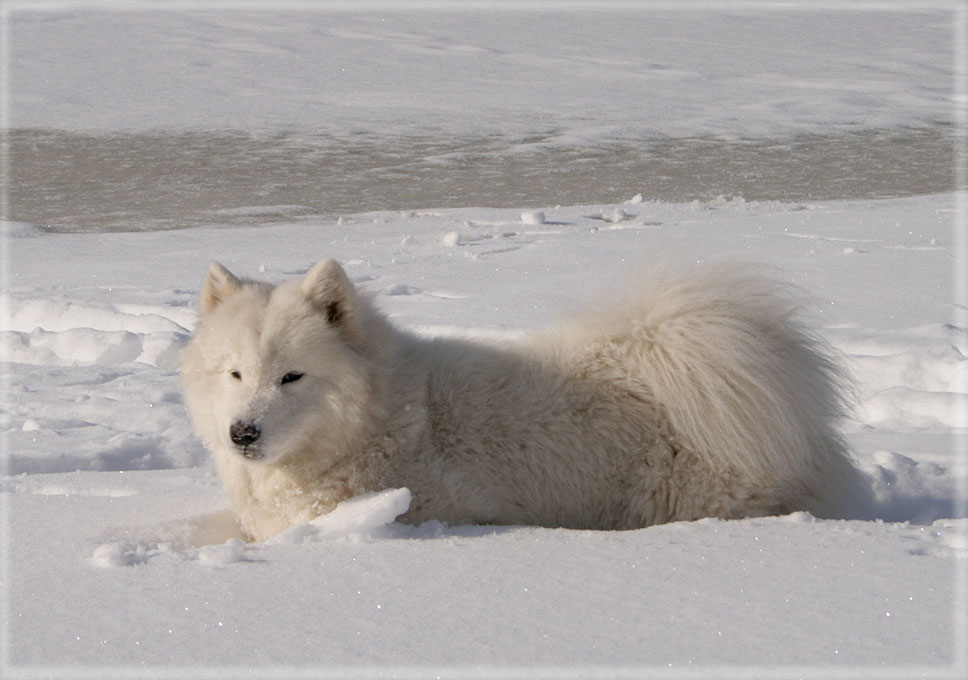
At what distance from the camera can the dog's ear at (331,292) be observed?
3781 millimetres

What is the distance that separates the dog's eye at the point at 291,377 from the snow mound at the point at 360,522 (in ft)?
1.63

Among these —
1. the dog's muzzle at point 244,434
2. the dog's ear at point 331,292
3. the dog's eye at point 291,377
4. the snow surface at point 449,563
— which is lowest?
the snow surface at point 449,563

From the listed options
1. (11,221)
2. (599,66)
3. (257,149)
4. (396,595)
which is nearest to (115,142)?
(257,149)

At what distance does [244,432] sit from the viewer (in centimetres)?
354

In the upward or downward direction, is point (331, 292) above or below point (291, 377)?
above

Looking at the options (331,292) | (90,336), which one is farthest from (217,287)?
(90,336)

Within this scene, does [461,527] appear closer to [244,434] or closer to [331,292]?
[244,434]

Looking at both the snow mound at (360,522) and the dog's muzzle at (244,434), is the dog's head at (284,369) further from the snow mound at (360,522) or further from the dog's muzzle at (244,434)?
the snow mound at (360,522)

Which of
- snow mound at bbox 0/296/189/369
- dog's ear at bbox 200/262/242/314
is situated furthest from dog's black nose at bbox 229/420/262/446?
snow mound at bbox 0/296/189/369

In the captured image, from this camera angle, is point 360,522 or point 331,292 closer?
point 360,522

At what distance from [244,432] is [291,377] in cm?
28

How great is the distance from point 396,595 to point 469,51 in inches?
1000

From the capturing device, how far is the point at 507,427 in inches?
156

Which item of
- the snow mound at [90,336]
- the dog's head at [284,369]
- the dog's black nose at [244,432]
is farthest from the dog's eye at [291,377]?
the snow mound at [90,336]
